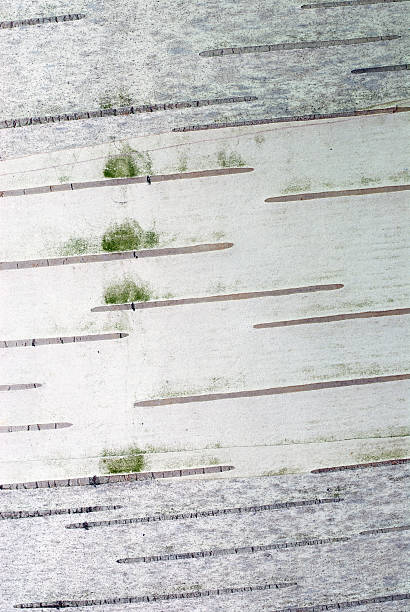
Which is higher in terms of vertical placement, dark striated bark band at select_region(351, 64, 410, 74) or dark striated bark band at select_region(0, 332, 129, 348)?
dark striated bark band at select_region(351, 64, 410, 74)

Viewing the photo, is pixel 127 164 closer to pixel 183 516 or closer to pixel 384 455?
pixel 183 516

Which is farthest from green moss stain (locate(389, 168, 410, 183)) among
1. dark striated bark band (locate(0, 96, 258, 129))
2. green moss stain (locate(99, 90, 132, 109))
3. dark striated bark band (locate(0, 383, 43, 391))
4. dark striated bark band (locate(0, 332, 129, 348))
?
dark striated bark band (locate(0, 383, 43, 391))

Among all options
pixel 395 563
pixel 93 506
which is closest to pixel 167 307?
pixel 93 506

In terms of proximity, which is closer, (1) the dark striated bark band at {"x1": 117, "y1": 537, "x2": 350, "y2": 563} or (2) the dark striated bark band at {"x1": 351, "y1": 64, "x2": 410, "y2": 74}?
(2) the dark striated bark band at {"x1": 351, "y1": 64, "x2": 410, "y2": 74}

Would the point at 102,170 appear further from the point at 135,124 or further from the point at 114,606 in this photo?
the point at 114,606

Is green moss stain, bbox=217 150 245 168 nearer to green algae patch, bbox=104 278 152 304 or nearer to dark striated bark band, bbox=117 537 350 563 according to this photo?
green algae patch, bbox=104 278 152 304

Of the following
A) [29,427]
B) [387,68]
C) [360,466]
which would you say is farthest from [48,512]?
[387,68]

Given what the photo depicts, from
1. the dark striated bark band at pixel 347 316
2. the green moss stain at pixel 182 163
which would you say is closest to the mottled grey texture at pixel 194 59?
the green moss stain at pixel 182 163

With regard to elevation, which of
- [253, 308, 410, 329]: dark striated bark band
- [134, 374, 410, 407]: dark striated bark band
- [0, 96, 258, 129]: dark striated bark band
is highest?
[0, 96, 258, 129]: dark striated bark band
